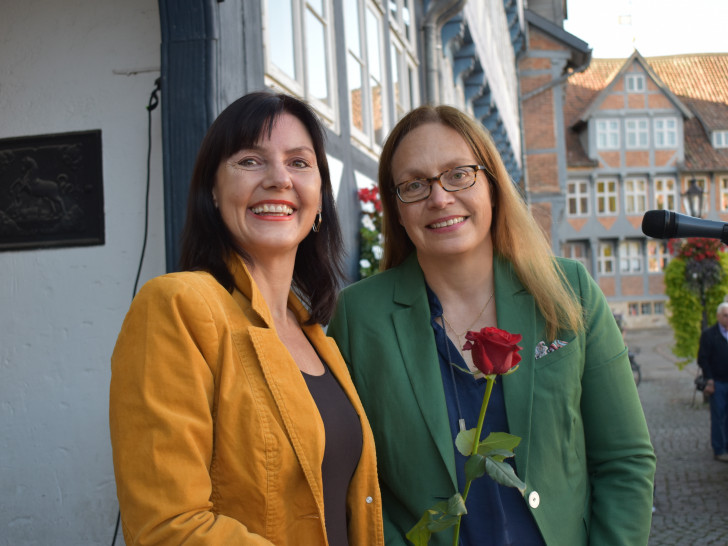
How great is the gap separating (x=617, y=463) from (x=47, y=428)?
8.59 feet

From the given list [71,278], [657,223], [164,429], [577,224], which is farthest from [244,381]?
[577,224]

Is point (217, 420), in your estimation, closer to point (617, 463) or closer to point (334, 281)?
point (334, 281)

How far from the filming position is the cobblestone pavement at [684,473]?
6.39m

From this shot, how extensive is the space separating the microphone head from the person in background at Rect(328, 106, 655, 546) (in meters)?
0.36

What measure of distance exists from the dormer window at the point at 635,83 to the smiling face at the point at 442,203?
38851 mm

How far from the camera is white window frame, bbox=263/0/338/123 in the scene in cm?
429

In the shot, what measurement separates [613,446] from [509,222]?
0.70m

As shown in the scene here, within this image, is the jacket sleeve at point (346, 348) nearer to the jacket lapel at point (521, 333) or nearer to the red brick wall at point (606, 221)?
the jacket lapel at point (521, 333)

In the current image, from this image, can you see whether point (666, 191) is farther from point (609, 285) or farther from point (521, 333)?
point (521, 333)

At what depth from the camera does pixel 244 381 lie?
1643mm

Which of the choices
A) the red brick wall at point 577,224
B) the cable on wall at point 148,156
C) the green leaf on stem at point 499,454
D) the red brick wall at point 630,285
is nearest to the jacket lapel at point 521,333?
the green leaf on stem at point 499,454

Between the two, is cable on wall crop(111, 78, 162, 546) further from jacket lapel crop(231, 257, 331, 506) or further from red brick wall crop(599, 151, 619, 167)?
red brick wall crop(599, 151, 619, 167)

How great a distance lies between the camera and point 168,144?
3.37 m

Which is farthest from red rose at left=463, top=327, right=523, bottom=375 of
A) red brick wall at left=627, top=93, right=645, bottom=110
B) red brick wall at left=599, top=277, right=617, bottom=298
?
red brick wall at left=627, top=93, right=645, bottom=110
